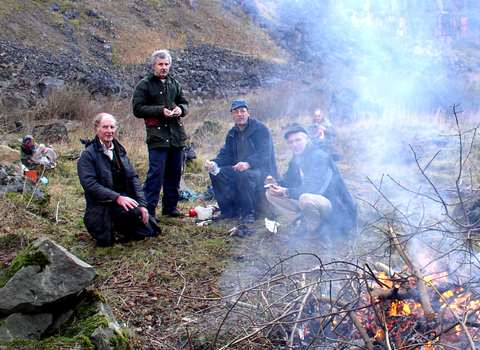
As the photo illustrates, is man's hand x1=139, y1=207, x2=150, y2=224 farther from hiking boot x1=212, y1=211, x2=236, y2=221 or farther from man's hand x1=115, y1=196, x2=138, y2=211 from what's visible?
hiking boot x1=212, y1=211, x2=236, y2=221

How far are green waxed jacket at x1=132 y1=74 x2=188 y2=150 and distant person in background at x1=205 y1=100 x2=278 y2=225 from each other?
677 mm

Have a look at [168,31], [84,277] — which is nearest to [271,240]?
[84,277]

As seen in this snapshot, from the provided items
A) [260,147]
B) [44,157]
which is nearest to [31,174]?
[44,157]

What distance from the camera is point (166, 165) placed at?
4684 millimetres

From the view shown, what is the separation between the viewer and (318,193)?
4086 millimetres

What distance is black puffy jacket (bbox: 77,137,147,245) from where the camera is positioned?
3.51 metres

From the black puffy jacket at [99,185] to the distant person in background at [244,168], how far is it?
51.1 inches

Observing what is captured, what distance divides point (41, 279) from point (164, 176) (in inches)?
110

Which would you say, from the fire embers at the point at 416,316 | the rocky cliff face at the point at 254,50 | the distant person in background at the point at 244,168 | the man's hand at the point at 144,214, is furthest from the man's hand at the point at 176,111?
the rocky cliff face at the point at 254,50

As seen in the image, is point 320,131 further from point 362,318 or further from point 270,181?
point 362,318

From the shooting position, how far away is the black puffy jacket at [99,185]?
351 centimetres

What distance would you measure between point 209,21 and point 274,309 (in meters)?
30.6

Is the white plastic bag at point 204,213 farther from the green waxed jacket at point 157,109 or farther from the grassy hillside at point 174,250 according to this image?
the green waxed jacket at point 157,109

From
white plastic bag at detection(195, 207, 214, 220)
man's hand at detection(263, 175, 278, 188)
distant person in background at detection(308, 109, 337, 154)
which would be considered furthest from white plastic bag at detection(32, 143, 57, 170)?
distant person in background at detection(308, 109, 337, 154)
